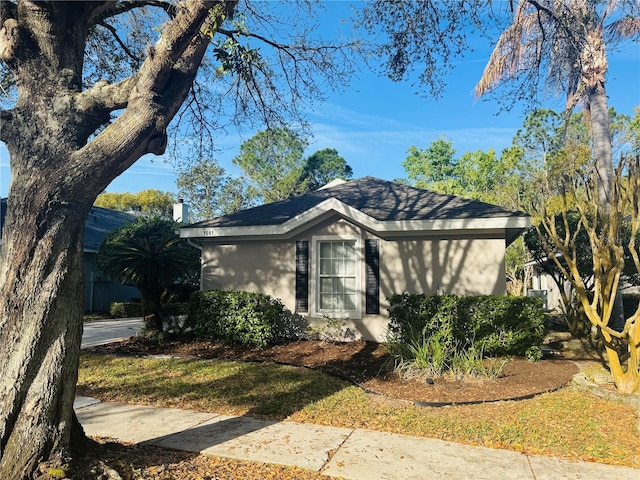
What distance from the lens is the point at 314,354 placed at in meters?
8.91

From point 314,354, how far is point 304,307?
1.71m

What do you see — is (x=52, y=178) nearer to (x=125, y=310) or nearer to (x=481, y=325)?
(x=481, y=325)

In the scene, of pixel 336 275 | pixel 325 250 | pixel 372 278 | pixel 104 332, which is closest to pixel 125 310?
pixel 104 332

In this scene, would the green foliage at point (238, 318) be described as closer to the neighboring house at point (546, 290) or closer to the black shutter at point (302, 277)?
the black shutter at point (302, 277)

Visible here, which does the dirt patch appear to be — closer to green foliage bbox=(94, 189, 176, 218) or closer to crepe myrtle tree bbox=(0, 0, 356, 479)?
crepe myrtle tree bbox=(0, 0, 356, 479)

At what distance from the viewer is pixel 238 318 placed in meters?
9.66

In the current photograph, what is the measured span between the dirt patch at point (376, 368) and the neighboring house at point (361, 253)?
1193 mm

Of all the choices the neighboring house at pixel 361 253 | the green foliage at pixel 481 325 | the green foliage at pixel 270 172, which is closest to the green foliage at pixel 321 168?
the green foliage at pixel 270 172

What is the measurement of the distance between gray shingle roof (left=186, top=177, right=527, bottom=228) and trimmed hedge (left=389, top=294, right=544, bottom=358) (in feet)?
6.28

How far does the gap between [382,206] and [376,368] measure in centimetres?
451

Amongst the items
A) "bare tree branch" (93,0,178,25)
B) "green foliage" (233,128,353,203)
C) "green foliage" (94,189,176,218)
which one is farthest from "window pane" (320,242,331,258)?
"green foliage" (94,189,176,218)

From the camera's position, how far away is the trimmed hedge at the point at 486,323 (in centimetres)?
832

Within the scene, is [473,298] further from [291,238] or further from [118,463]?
[118,463]

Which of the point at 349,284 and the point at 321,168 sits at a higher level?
the point at 321,168
